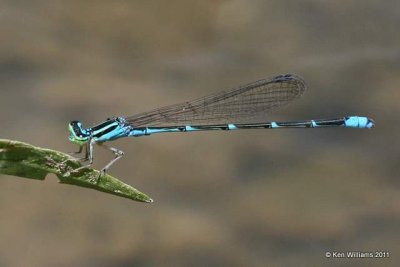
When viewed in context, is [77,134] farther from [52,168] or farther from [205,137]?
[205,137]

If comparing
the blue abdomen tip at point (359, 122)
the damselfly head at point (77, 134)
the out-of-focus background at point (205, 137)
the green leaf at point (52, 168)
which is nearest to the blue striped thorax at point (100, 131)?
the damselfly head at point (77, 134)

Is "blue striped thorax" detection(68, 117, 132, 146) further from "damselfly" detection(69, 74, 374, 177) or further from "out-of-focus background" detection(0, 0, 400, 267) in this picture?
"out-of-focus background" detection(0, 0, 400, 267)

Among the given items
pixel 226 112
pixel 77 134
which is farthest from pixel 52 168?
pixel 226 112

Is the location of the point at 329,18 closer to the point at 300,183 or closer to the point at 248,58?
the point at 248,58

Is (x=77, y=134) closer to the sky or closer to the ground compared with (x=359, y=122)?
closer to the ground

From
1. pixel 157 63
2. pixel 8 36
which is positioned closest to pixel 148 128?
pixel 157 63
